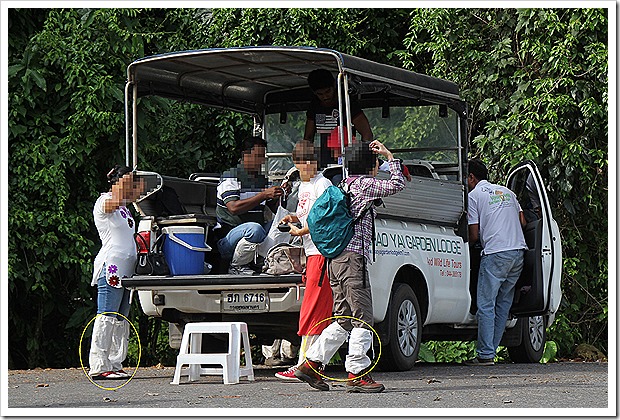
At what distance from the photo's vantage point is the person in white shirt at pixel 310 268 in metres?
8.91

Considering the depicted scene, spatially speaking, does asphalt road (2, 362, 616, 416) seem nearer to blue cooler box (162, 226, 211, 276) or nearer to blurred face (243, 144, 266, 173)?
blue cooler box (162, 226, 211, 276)

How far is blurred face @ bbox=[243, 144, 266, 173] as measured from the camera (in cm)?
1019

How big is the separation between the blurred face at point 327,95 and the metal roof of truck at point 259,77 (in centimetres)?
26

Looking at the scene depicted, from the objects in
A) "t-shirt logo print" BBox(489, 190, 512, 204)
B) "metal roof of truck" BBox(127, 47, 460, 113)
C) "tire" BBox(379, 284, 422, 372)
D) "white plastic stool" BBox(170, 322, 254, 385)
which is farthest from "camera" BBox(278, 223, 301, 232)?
"t-shirt logo print" BBox(489, 190, 512, 204)

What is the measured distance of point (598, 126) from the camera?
14.4 m

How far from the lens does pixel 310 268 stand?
8.96 meters

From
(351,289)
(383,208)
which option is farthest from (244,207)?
(351,289)

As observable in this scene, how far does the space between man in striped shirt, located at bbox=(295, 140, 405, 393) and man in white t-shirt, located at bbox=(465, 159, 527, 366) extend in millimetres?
3054

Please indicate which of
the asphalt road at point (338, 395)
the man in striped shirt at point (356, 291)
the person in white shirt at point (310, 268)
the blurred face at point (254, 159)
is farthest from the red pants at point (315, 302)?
the blurred face at point (254, 159)

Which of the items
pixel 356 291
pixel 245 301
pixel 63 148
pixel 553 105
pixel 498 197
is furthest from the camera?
pixel 553 105

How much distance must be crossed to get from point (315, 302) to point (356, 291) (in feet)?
1.62

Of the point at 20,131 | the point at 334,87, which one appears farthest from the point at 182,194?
the point at 20,131

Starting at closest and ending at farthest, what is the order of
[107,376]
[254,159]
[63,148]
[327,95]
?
1. [107,376]
2. [254,159]
3. [327,95]
4. [63,148]

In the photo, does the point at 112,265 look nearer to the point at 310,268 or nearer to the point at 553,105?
the point at 310,268
